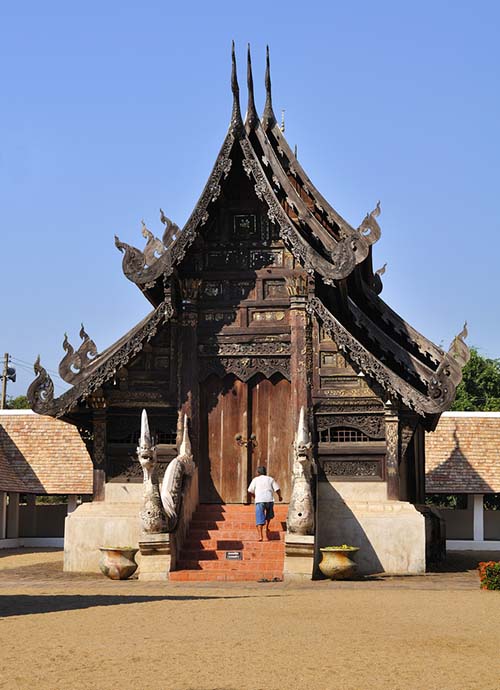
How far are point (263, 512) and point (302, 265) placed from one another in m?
4.44

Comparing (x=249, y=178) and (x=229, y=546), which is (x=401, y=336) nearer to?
(x=249, y=178)

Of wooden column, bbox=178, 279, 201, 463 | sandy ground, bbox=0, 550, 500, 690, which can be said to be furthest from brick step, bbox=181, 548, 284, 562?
wooden column, bbox=178, 279, 201, 463

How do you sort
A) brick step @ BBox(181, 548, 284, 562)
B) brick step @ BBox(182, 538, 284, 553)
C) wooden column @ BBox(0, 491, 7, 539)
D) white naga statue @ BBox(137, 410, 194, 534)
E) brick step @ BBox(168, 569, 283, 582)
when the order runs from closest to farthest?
brick step @ BBox(168, 569, 283, 582) < white naga statue @ BBox(137, 410, 194, 534) < brick step @ BBox(181, 548, 284, 562) < brick step @ BBox(182, 538, 284, 553) < wooden column @ BBox(0, 491, 7, 539)

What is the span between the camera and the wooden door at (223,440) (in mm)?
19094

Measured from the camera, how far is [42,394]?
1884 centimetres

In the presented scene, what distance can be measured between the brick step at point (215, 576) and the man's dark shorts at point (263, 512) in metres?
1.25

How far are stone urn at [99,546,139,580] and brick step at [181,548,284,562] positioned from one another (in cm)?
87

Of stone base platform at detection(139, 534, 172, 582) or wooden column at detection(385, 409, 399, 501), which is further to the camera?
wooden column at detection(385, 409, 399, 501)

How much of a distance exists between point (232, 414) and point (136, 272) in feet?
10.1

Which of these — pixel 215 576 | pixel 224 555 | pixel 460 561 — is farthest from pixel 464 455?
pixel 215 576

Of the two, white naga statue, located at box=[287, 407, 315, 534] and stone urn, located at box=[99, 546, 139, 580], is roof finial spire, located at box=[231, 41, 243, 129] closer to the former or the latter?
white naga statue, located at box=[287, 407, 315, 534]

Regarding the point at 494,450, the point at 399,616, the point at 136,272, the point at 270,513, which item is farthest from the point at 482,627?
the point at 494,450

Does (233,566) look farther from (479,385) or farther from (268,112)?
(479,385)

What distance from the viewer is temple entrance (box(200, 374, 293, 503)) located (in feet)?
62.6
